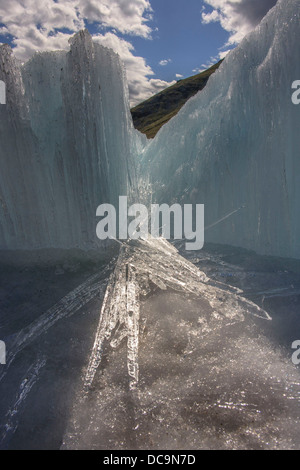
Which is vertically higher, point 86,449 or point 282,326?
point 282,326

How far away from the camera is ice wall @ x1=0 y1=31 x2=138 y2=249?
4.57 meters

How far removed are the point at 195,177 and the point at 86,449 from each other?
508 centimetres

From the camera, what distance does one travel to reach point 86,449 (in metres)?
2.13

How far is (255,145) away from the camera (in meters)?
4.91

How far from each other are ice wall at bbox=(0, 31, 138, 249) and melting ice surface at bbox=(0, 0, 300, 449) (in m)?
0.02

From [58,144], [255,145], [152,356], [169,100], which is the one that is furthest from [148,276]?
[169,100]

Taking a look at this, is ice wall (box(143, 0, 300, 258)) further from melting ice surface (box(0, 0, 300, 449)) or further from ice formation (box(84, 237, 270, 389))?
ice formation (box(84, 237, 270, 389))

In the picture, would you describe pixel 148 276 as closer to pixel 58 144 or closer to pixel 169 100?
pixel 58 144

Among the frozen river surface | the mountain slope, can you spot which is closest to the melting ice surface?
the frozen river surface

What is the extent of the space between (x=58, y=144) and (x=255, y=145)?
342 cm

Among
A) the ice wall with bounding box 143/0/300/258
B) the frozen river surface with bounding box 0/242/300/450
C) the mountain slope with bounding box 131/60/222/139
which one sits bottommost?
the frozen river surface with bounding box 0/242/300/450

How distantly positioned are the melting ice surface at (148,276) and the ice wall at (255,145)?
2 cm
